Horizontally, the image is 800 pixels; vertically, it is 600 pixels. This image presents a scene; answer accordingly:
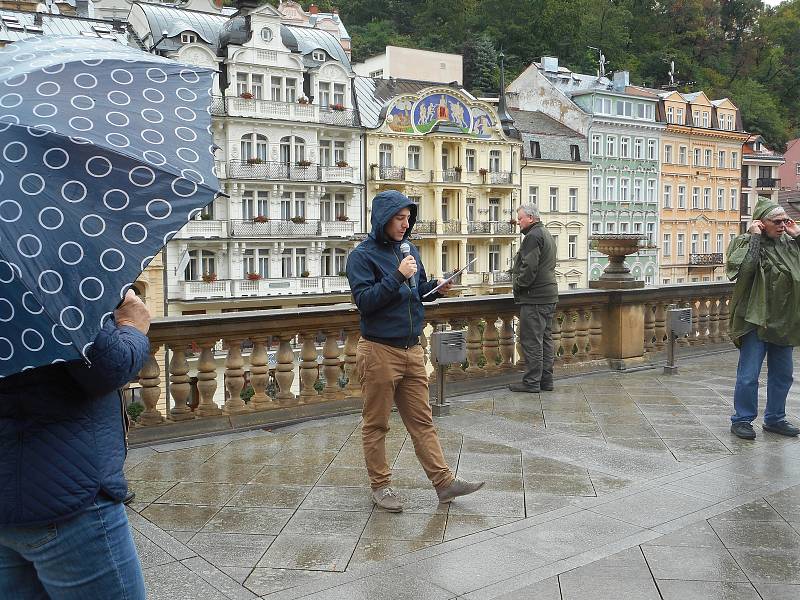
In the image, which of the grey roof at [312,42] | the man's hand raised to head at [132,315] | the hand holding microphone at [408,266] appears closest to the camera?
the man's hand raised to head at [132,315]

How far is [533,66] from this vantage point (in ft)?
182

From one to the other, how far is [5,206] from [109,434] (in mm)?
737

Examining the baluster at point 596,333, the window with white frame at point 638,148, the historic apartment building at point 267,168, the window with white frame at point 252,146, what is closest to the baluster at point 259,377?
the baluster at point 596,333

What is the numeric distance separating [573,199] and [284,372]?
1803 inches

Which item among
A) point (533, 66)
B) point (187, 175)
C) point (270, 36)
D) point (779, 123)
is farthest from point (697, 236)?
point (187, 175)

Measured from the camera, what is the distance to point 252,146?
3928 centimetres

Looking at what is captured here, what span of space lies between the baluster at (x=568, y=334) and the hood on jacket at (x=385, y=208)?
221 inches

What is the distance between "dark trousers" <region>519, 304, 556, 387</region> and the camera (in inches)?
356

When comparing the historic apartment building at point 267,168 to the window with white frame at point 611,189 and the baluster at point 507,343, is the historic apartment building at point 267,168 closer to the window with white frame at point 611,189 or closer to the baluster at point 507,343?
the window with white frame at point 611,189

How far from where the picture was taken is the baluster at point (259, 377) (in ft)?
25.1

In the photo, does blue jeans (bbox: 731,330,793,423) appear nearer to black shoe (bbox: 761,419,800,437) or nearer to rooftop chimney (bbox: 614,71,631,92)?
black shoe (bbox: 761,419,800,437)

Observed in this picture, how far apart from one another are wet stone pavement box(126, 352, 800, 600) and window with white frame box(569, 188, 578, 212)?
147 feet

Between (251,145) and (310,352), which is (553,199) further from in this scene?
(310,352)

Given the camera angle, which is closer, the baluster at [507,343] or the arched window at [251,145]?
Answer: the baluster at [507,343]
